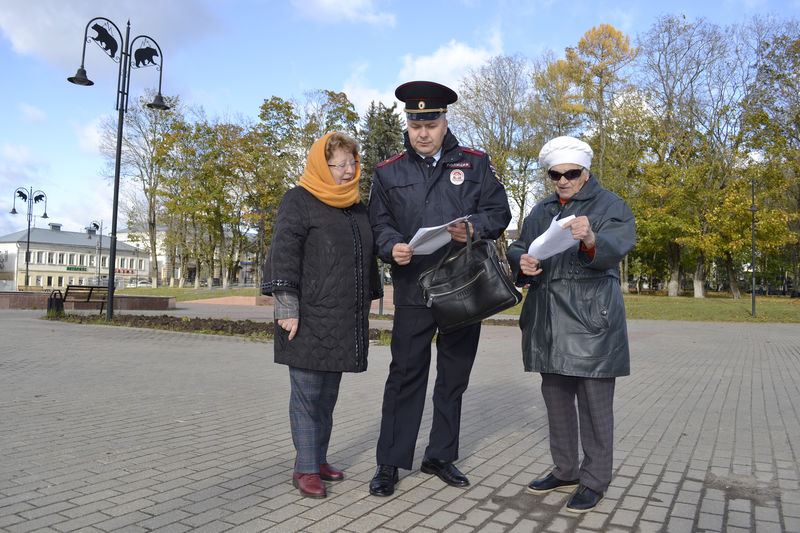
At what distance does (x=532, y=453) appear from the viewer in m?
4.30

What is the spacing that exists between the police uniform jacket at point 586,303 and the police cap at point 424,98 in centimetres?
92

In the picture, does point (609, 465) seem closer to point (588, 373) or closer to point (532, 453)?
point (588, 373)

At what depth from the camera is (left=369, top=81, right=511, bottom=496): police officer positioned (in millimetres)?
3426

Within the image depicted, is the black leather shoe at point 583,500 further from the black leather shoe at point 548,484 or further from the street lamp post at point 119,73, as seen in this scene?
the street lamp post at point 119,73

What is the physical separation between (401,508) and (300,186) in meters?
1.83

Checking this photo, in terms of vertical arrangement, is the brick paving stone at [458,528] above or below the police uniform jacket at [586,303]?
below

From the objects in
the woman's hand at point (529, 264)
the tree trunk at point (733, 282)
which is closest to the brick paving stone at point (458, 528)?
the woman's hand at point (529, 264)

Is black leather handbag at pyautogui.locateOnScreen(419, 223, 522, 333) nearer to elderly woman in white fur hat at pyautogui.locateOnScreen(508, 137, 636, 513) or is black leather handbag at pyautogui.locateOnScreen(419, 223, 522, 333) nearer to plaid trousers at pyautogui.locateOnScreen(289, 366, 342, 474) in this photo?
elderly woman in white fur hat at pyautogui.locateOnScreen(508, 137, 636, 513)

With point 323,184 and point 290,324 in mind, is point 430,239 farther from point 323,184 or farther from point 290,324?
point 290,324

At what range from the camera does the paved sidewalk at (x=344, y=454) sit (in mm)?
2980

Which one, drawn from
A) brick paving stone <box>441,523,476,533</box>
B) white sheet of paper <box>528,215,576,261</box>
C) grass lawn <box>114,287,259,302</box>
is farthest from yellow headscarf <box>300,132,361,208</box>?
grass lawn <box>114,287,259,302</box>

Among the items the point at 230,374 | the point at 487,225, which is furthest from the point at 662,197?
the point at 487,225

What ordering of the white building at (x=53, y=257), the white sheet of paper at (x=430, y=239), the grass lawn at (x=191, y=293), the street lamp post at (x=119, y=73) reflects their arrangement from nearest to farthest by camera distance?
the white sheet of paper at (x=430, y=239)
the street lamp post at (x=119, y=73)
the grass lawn at (x=191, y=293)
the white building at (x=53, y=257)

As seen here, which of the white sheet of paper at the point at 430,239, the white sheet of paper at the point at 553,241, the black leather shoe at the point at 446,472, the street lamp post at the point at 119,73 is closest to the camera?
the white sheet of paper at the point at 553,241
